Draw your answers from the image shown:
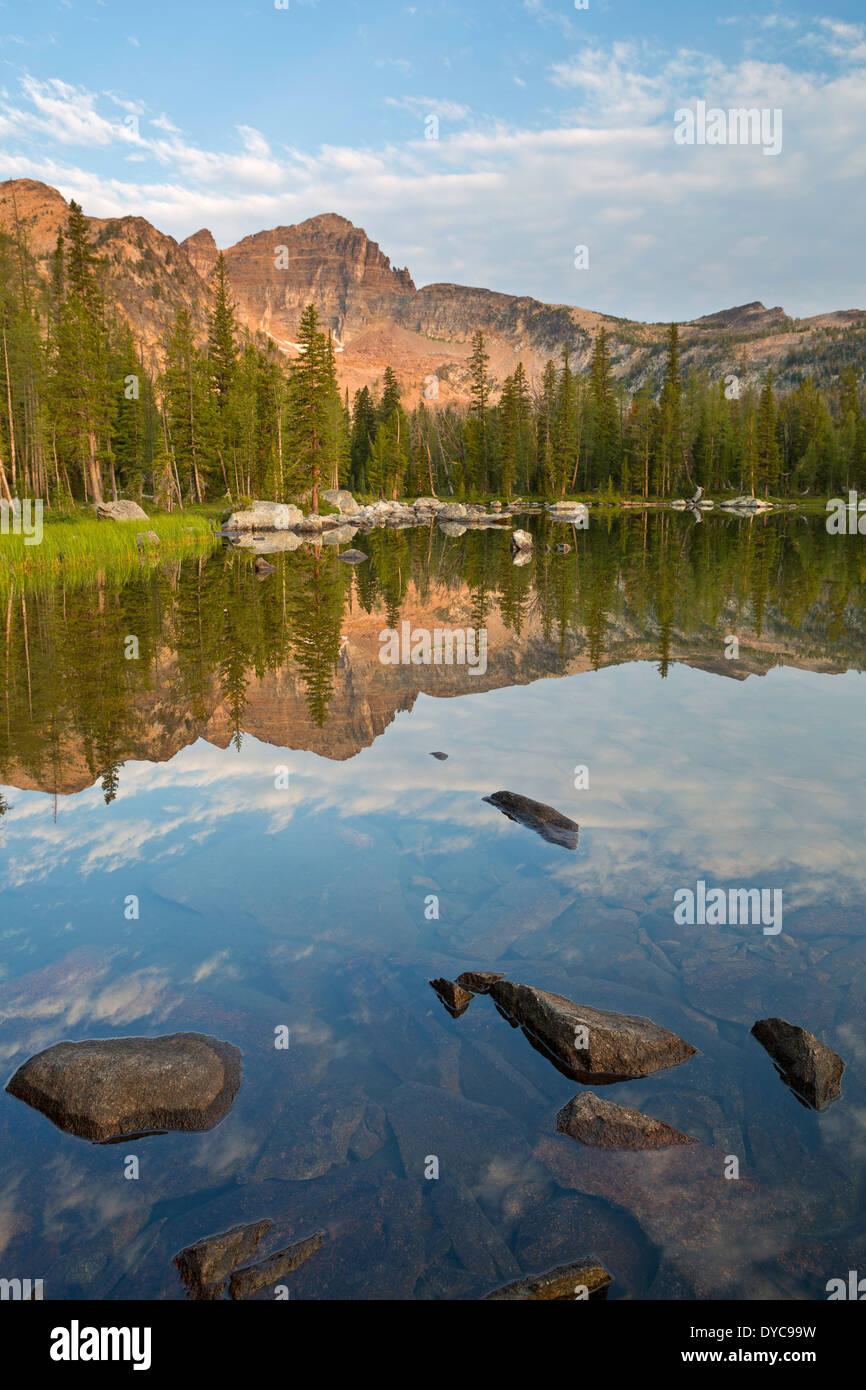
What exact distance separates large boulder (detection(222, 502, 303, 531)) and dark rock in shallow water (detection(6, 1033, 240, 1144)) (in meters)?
55.4

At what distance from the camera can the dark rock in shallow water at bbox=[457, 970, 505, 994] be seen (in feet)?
19.0

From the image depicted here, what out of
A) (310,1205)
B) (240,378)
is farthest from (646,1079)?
(240,378)

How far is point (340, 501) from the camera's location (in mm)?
78812

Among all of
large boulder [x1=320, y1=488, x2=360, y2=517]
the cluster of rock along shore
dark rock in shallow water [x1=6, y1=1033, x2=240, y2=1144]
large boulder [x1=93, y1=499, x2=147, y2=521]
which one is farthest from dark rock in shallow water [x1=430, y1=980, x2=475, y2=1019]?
large boulder [x1=320, y1=488, x2=360, y2=517]

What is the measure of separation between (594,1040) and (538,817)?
374 centimetres

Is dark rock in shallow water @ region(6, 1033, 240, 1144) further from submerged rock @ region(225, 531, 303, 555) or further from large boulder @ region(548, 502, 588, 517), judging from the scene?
large boulder @ region(548, 502, 588, 517)

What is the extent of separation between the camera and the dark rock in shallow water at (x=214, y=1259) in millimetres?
3561

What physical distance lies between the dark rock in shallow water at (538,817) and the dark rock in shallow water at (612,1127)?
356 cm

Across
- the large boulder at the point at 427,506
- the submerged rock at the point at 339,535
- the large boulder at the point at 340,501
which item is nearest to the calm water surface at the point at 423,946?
the submerged rock at the point at 339,535

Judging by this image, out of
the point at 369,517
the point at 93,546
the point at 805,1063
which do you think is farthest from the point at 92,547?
the point at 369,517

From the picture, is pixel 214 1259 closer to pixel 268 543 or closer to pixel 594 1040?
pixel 594 1040

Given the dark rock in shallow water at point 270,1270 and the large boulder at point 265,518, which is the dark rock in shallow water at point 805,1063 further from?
the large boulder at point 265,518
